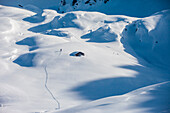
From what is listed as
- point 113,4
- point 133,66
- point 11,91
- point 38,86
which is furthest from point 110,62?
point 113,4

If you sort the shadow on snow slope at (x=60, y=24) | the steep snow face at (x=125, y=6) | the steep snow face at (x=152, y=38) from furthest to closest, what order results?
1. the steep snow face at (x=125, y=6)
2. the shadow on snow slope at (x=60, y=24)
3. the steep snow face at (x=152, y=38)

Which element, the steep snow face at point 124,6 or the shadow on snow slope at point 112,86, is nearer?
the shadow on snow slope at point 112,86

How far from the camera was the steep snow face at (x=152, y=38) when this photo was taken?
14.9m

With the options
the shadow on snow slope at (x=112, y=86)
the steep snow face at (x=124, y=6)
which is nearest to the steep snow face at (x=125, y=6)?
the steep snow face at (x=124, y=6)

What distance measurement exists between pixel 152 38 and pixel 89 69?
352 inches

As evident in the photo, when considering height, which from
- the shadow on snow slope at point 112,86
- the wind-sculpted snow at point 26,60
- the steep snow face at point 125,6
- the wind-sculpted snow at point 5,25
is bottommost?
the shadow on snow slope at point 112,86

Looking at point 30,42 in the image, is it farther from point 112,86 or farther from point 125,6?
point 125,6

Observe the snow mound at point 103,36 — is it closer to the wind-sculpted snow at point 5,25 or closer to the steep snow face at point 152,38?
the steep snow face at point 152,38

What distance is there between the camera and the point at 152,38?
53.9 feet

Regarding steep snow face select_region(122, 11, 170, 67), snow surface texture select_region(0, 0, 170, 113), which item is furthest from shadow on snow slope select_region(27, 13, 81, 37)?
steep snow face select_region(122, 11, 170, 67)

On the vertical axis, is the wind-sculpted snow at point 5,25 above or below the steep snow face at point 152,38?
above

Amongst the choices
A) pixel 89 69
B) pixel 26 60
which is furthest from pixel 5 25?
pixel 89 69

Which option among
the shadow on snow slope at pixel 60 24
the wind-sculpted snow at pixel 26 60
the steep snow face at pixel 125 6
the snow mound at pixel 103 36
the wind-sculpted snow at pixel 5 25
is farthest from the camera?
the steep snow face at pixel 125 6

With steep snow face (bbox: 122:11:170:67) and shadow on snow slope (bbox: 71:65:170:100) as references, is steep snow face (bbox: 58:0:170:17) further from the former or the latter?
shadow on snow slope (bbox: 71:65:170:100)
